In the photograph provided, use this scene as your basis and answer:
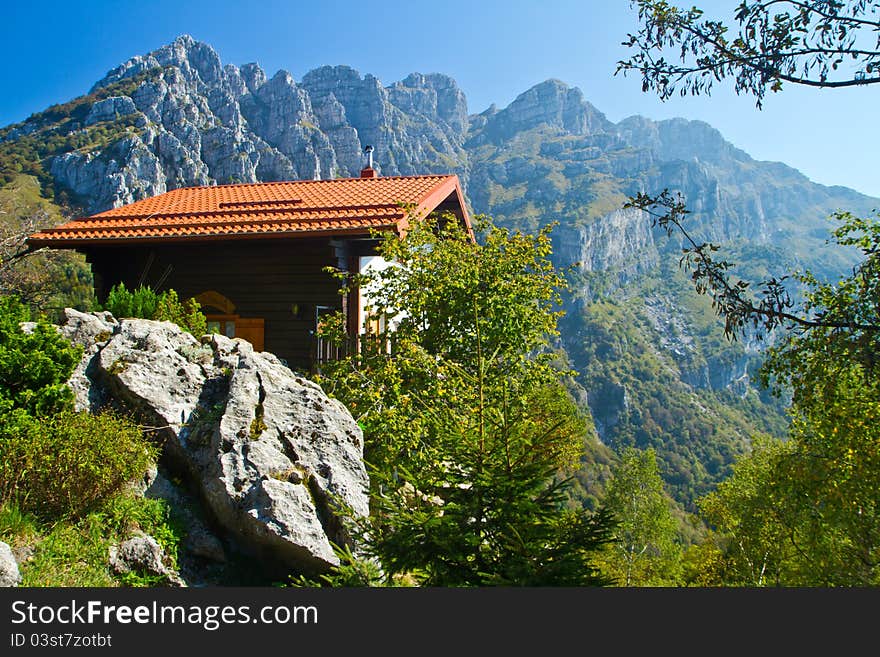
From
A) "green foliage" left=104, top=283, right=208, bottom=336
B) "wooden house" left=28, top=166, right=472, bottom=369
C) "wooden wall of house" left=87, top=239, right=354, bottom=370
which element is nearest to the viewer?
"green foliage" left=104, top=283, right=208, bottom=336

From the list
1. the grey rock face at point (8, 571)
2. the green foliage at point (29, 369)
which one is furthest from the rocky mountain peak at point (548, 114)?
the grey rock face at point (8, 571)

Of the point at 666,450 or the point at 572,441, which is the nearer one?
the point at 572,441

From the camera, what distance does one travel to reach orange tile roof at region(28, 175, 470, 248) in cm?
1056

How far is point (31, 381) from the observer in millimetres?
5180

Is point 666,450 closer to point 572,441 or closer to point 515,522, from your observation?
point 572,441

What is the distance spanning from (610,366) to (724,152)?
375 ft

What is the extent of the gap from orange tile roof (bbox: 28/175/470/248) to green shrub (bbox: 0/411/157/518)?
5.91m

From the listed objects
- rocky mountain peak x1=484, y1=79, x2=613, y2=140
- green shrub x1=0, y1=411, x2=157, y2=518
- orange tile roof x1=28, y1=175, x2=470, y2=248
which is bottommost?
green shrub x1=0, y1=411, x2=157, y2=518

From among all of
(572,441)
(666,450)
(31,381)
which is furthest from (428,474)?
(666,450)

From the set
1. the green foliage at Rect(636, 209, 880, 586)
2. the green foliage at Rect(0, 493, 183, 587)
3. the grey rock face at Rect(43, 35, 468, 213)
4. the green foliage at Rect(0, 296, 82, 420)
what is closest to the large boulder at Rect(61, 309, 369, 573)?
the green foliage at Rect(0, 296, 82, 420)

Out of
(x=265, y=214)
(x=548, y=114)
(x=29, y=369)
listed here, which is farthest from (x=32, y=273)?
(x=548, y=114)

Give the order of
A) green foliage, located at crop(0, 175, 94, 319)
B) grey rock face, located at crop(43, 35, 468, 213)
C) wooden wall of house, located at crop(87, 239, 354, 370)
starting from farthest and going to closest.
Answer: grey rock face, located at crop(43, 35, 468, 213)
green foliage, located at crop(0, 175, 94, 319)
wooden wall of house, located at crop(87, 239, 354, 370)

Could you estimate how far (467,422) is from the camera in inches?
185

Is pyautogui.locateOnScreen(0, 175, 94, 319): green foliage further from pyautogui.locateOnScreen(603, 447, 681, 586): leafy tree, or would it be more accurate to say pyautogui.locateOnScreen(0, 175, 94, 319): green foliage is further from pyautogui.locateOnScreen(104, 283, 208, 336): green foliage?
pyautogui.locateOnScreen(603, 447, 681, 586): leafy tree
